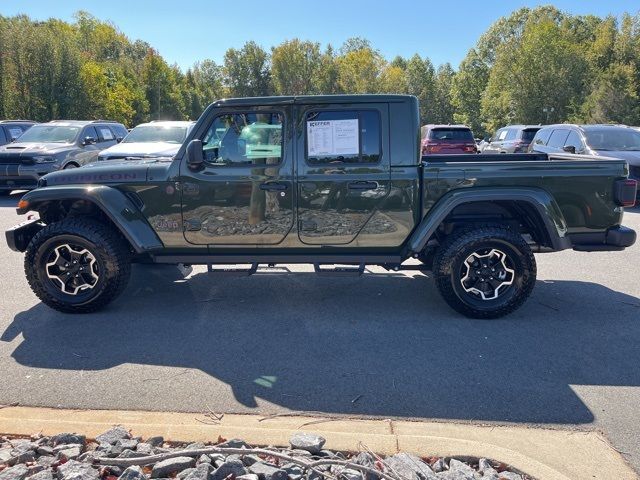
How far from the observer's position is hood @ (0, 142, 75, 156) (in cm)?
1226

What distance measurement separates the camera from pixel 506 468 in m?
2.73

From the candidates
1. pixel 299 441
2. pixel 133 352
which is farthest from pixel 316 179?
pixel 299 441

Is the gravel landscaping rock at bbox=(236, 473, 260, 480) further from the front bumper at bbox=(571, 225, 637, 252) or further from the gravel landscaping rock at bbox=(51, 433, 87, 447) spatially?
the front bumper at bbox=(571, 225, 637, 252)

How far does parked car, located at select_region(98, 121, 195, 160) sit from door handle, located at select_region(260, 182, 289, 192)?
252 inches

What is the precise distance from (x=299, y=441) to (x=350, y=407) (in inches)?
24.9

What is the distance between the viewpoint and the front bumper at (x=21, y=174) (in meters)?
12.1

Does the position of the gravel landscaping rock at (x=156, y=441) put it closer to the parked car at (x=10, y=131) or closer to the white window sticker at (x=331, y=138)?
the white window sticker at (x=331, y=138)

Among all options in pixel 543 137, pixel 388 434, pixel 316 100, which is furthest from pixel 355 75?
pixel 388 434

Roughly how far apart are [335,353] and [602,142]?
34.1 ft

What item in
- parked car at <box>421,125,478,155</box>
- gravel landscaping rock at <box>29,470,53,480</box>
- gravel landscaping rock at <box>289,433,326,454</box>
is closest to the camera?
gravel landscaping rock at <box>29,470,53,480</box>

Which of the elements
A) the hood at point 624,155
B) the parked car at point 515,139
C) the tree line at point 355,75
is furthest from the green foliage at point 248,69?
the hood at point 624,155

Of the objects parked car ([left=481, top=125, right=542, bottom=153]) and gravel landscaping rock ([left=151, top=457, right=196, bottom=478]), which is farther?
parked car ([left=481, top=125, right=542, bottom=153])

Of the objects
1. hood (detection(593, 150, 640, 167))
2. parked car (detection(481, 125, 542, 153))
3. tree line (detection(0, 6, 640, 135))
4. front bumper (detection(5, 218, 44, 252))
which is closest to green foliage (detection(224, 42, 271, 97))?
tree line (detection(0, 6, 640, 135))

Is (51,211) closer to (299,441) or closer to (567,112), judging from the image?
(299,441)
